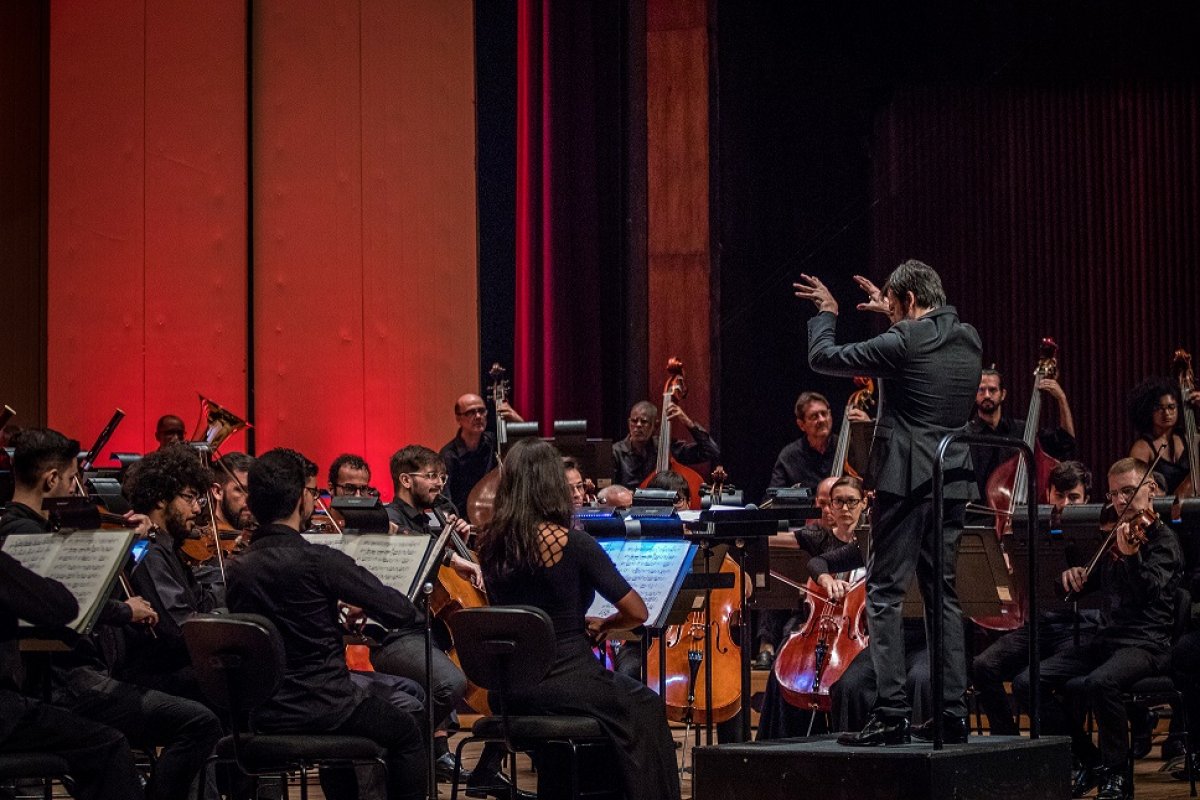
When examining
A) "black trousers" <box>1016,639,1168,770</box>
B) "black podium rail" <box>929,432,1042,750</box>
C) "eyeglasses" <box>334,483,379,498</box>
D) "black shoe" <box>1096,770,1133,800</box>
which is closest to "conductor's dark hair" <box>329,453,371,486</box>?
"eyeglasses" <box>334,483,379,498</box>

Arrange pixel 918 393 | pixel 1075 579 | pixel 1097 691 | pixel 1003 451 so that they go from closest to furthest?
pixel 918 393 → pixel 1097 691 → pixel 1075 579 → pixel 1003 451

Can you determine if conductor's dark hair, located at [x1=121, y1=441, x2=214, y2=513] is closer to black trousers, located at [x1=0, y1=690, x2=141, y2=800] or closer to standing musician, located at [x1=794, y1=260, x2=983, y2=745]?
black trousers, located at [x1=0, y1=690, x2=141, y2=800]

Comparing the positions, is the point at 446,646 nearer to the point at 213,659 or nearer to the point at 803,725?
the point at 803,725

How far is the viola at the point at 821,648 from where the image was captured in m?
5.97

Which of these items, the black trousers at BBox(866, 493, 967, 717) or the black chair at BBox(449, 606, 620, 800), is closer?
the black chair at BBox(449, 606, 620, 800)

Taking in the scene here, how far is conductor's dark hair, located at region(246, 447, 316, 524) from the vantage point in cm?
449

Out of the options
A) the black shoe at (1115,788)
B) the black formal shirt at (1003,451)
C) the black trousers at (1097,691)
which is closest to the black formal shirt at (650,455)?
the black formal shirt at (1003,451)

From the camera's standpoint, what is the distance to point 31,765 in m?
4.19

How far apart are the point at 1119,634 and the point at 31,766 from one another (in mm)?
3908

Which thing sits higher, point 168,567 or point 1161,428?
point 1161,428

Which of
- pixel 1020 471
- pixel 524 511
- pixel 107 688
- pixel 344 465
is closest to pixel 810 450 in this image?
pixel 1020 471

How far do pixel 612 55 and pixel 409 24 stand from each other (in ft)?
3.96

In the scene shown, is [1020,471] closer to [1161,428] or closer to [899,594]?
[1161,428]

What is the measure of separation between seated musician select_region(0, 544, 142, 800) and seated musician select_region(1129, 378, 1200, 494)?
182 inches
